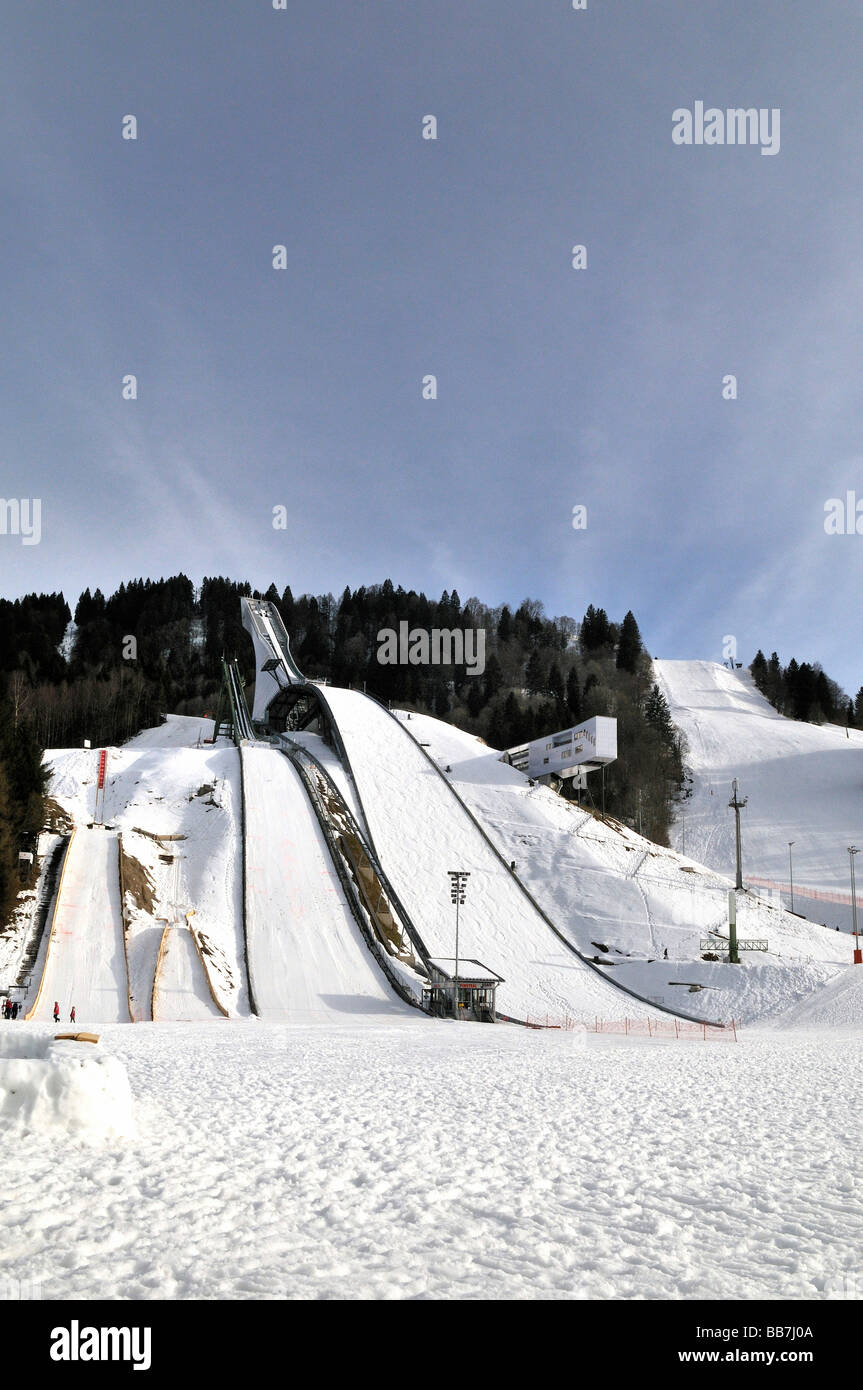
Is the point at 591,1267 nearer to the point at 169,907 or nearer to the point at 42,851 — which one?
the point at 169,907

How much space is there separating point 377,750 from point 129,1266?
36294 millimetres

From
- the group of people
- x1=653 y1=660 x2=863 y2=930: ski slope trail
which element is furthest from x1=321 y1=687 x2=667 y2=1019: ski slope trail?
x1=653 y1=660 x2=863 y2=930: ski slope trail

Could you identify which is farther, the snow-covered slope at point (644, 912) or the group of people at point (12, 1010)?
the snow-covered slope at point (644, 912)

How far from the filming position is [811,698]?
87.4m

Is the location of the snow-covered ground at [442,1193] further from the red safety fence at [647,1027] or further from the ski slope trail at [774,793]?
the ski slope trail at [774,793]

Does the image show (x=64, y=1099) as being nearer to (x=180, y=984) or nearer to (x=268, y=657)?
(x=180, y=984)

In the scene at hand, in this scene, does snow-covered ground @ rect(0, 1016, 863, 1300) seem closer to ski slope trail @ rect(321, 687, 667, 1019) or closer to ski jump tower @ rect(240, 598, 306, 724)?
ski slope trail @ rect(321, 687, 667, 1019)

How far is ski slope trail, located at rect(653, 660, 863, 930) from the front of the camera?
1967 inches

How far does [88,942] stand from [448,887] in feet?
37.2

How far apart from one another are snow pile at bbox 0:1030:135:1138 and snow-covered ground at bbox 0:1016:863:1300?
0.52ft

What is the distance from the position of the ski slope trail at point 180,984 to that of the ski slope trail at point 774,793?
3120cm

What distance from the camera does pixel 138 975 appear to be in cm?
2061

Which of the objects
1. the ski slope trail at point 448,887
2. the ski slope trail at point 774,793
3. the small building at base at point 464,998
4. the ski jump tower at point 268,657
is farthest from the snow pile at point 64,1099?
the ski jump tower at point 268,657

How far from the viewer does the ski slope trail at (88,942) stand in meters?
19.1
